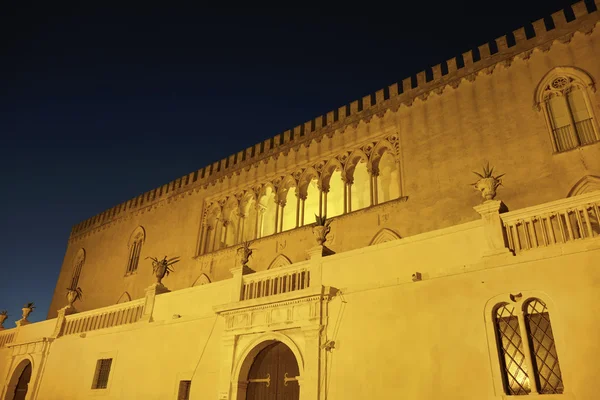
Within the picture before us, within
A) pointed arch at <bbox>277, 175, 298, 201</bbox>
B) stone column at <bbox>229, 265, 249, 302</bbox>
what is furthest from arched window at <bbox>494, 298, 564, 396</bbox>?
pointed arch at <bbox>277, 175, 298, 201</bbox>

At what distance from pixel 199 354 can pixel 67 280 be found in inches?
736

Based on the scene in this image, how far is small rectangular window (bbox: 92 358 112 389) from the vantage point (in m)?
14.0

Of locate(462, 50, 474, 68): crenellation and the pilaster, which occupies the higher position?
locate(462, 50, 474, 68): crenellation

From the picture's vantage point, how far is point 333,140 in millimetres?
17828

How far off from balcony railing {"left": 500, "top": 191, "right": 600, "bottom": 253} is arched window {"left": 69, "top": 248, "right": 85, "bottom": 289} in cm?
2470

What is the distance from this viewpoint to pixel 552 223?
7926mm

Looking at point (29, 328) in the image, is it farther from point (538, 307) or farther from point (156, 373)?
point (538, 307)

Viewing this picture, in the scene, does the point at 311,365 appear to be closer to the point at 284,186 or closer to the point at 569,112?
the point at 569,112

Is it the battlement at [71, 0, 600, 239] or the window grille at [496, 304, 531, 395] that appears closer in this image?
the window grille at [496, 304, 531, 395]

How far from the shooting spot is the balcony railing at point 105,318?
1444cm

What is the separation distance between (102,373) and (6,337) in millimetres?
7850

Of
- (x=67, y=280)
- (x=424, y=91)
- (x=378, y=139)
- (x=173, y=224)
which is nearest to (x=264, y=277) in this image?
(x=378, y=139)

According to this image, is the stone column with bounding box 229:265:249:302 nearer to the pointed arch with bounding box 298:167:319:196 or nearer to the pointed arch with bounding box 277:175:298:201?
the pointed arch with bounding box 298:167:319:196

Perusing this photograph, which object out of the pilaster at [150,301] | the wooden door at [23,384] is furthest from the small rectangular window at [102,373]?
the wooden door at [23,384]
